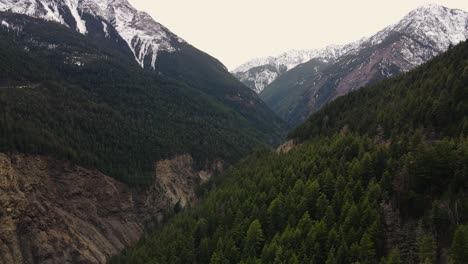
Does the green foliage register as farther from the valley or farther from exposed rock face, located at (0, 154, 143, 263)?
exposed rock face, located at (0, 154, 143, 263)

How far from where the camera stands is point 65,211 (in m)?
126

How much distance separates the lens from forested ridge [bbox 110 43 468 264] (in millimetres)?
70438

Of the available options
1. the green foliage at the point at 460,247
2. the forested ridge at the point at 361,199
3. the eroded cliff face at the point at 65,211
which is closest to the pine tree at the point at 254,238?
the forested ridge at the point at 361,199

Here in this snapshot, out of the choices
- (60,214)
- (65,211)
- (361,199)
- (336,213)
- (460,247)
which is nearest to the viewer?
(460,247)

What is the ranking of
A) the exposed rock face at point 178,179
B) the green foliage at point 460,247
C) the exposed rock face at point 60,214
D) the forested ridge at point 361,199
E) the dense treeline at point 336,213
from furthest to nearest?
the exposed rock face at point 178,179
the exposed rock face at point 60,214
the forested ridge at point 361,199
the dense treeline at point 336,213
the green foliage at point 460,247

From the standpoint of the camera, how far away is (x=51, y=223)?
11725 cm

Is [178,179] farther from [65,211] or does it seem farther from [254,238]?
[254,238]

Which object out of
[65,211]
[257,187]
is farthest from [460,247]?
[65,211]

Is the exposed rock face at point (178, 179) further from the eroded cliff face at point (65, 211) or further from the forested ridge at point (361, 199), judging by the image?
the forested ridge at point (361, 199)

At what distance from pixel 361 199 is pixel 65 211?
78087 mm

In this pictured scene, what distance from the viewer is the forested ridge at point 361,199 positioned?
70.4 metres

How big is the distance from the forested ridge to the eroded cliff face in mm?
12733

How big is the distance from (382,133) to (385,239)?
5464 cm

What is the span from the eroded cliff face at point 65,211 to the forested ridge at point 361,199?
12.7 meters
